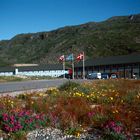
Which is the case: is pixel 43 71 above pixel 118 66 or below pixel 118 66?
below

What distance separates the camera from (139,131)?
771 centimetres

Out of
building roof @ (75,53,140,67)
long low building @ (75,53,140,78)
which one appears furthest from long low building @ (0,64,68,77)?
building roof @ (75,53,140,67)

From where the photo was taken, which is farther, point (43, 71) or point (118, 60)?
point (43, 71)

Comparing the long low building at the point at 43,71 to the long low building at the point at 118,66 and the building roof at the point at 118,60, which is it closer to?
the long low building at the point at 118,66

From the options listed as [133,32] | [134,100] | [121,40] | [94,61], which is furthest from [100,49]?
[134,100]

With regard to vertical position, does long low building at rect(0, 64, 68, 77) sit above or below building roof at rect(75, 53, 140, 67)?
below

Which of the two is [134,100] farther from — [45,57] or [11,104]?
[45,57]

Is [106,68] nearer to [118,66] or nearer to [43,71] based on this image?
[118,66]

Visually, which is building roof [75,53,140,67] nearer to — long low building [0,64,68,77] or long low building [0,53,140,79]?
long low building [0,53,140,79]

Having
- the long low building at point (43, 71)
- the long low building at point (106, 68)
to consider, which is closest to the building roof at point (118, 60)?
the long low building at point (106, 68)

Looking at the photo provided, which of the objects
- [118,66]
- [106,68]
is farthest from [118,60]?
[106,68]

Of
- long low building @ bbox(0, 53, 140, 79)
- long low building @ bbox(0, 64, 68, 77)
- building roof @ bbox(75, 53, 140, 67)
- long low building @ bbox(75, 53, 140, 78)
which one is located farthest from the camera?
long low building @ bbox(0, 64, 68, 77)

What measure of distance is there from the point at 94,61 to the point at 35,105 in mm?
75256

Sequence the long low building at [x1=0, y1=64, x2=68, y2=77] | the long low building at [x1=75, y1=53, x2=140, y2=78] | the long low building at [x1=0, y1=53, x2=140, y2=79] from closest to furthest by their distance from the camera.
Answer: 1. the long low building at [x1=75, y1=53, x2=140, y2=78]
2. the long low building at [x1=0, y1=53, x2=140, y2=79]
3. the long low building at [x1=0, y1=64, x2=68, y2=77]
